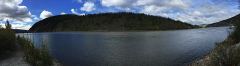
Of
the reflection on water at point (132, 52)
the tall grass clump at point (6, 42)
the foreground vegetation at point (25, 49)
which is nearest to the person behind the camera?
the foreground vegetation at point (25, 49)

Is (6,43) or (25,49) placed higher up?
(6,43)

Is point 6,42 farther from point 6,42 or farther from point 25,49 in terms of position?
point 25,49

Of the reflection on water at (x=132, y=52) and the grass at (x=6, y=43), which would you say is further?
the reflection on water at (x=132, y=52)

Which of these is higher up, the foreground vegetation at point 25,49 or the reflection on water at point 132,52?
the foreground vegetation at point 25,49

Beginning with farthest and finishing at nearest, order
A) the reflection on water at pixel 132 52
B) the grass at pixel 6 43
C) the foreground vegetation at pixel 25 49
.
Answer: the reflection on water at pixel 132 52 → the grass at pixel 6 43 → the foreground vegetation at pixel 25 49

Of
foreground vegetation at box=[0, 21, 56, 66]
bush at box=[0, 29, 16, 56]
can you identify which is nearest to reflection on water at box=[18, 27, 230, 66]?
foreground vegetation at box=[0, 21, 56, 66]

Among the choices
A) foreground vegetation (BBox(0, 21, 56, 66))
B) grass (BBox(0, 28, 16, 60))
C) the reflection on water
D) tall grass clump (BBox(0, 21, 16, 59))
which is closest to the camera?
foreground vegetation (BBox(0, 21, 56, 66))

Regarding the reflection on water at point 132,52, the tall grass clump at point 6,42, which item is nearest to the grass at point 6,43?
the tall grass clump at point 6,42

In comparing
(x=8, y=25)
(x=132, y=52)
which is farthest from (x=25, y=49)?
(x=132, y=52)

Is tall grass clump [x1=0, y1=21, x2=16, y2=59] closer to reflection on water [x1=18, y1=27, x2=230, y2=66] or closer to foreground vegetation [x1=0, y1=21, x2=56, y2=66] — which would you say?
foreground vegetation [x1=0, y1=21, x2=56, y2=66]

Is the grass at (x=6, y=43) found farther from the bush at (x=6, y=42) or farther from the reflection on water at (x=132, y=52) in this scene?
the reflection on water at (x=132, y=52)

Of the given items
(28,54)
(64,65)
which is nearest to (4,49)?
(64,65)

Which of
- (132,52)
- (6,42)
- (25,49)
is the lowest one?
(132,52)

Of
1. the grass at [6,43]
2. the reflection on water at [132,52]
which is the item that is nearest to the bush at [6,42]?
the grass at [6,43]
